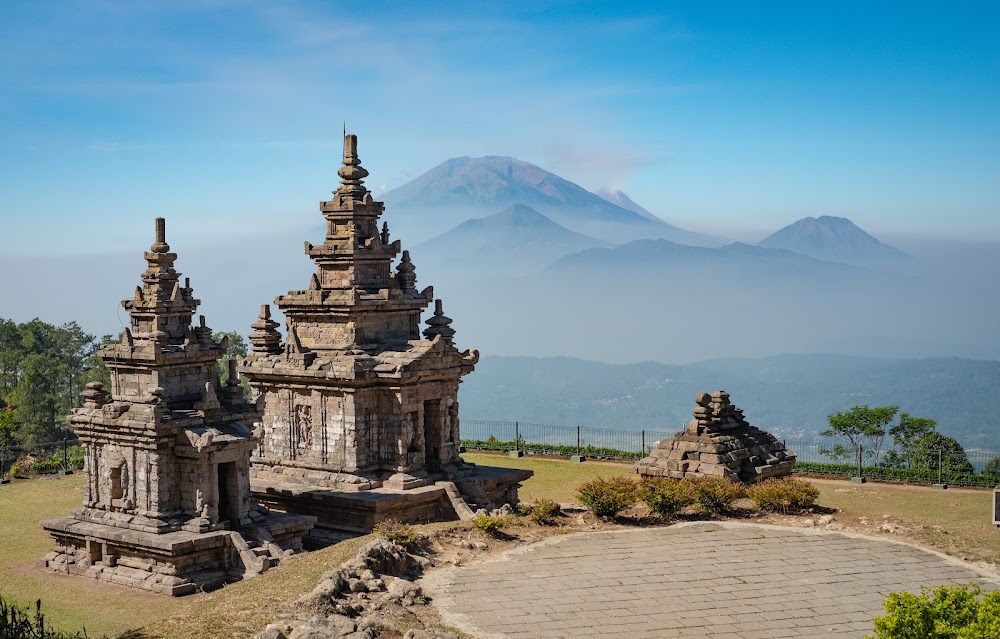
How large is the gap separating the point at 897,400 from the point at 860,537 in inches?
7022

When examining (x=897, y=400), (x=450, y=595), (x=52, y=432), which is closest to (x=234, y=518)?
(x=450, y=595)

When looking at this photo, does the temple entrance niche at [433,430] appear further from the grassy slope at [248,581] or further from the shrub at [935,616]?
the shrub at [935,616]

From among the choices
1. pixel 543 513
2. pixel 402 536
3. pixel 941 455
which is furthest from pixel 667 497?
pixel 941 455

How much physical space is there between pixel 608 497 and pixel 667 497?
1349 millimetres

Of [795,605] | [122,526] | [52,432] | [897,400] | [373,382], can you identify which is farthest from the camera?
[897,400]

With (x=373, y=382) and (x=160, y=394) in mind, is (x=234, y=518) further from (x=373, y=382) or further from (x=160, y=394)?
(x=373, y=382)

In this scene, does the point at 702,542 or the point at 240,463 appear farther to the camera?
the point at 240,463

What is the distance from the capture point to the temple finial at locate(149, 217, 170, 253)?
2638 centimetres

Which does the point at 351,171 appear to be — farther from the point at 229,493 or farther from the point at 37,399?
the point at 37,399

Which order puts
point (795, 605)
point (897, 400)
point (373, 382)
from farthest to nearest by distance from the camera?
point (897, 400) → point (373, 382) → point (795, 605)

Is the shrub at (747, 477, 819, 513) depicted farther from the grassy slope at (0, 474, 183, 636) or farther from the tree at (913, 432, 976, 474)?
the tree at (913, 432, 976, 474)

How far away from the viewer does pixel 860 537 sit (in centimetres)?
2428

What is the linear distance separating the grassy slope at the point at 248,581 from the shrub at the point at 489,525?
2551mm

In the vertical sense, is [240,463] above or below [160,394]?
below
